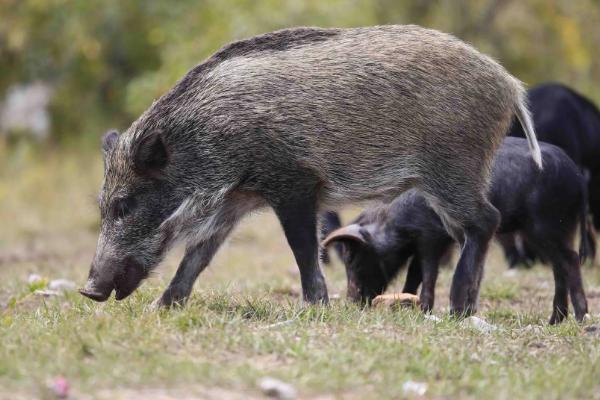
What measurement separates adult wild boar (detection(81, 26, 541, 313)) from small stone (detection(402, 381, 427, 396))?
5.90ft

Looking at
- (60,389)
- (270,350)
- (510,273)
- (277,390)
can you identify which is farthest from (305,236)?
(510,273)

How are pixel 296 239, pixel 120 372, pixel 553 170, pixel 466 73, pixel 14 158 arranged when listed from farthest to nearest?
1. pixel 14 158
2. pixel 553 170
3. pixel 466 73
4. pixel 296 239
5. pixel 120 372

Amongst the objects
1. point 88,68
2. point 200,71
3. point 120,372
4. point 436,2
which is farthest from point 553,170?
point 88,68

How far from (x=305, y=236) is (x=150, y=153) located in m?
1.02

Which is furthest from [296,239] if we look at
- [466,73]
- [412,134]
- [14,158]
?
[14,158]

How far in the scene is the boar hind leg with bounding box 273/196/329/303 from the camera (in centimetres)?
637

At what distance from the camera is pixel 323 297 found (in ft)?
21.3

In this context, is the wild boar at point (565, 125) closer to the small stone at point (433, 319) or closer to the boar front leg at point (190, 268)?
the boar front leg at point (190, 268)

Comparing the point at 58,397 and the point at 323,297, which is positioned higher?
the point at 58,397

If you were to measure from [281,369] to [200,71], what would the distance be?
8.14ft

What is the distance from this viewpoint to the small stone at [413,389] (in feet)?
15.2

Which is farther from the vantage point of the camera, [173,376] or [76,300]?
[76,300]

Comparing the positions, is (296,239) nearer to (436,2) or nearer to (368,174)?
(368,174)

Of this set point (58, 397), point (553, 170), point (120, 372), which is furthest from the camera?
point (553, 170)
